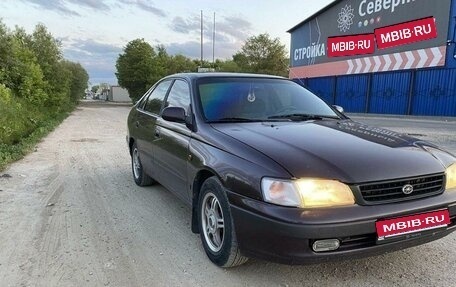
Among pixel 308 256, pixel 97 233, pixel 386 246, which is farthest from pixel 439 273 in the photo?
pixel 97 233

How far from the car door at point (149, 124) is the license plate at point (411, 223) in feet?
9.50

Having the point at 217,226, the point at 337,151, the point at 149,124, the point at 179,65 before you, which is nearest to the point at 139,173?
the point at 149,124

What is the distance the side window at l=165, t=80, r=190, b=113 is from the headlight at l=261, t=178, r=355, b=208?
1644 mm

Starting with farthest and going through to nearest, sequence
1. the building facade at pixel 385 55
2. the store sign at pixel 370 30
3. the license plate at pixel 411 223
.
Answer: the store sign at pixel 370 30, the building facade at pixel 385 55, the license plate at pixel 411 223

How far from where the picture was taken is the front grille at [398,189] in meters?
2.50

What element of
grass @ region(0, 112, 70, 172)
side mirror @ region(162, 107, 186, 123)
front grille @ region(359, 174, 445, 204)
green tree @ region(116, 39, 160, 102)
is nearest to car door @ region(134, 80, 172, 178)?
side mirror @ region(162, 107, 186, 123)

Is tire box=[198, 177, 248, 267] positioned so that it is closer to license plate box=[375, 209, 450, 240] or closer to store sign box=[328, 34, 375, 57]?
license plate box=[375, 209, 450, 240]

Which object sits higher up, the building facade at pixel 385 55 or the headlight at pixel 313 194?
the building facade at pixel 385 55

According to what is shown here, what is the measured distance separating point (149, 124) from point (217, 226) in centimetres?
223

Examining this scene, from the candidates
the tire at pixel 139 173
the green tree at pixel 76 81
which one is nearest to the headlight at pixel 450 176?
the tire at pixel 139 173

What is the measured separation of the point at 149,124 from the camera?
4.91 m

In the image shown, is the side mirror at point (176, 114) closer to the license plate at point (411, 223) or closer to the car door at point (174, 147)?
the car door at point (174, 147)

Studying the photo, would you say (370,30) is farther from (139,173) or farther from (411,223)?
(411,223)

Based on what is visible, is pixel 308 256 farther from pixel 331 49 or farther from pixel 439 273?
pixel 331 49
